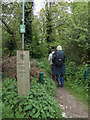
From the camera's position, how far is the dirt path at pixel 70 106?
3.16 m

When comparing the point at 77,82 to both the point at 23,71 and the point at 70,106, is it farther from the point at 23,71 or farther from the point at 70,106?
the point at 23,71

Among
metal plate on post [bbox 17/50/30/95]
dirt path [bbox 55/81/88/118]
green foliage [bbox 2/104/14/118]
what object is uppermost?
metal plate on post [bbox 17/50/30/95]

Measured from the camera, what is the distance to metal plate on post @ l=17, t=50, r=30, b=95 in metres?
3.05

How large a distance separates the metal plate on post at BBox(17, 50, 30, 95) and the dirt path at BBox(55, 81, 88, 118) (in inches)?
53.2

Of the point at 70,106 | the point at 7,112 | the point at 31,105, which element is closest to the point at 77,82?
the point at 70,106

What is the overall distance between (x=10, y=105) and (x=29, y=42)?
6.03 metres

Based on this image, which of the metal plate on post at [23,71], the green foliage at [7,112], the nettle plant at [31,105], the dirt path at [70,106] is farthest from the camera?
the dirt path at [70,106]

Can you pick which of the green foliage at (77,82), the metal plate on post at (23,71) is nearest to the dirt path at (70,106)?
the green foliage at (77,82)

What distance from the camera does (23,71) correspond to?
3.10 metres

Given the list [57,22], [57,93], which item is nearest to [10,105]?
[57,93]

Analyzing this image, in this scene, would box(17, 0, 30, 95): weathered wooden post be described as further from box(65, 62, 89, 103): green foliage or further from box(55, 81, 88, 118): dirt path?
box(65, 62, 89, 103): green foliage

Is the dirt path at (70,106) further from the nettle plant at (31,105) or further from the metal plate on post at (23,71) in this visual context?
the metal plate on post at (23,71)

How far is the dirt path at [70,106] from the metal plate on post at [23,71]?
135 centimetres

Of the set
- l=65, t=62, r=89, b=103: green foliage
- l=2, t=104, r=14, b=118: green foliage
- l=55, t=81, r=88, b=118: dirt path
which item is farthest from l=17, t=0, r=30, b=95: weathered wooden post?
l=65, t=62, r=89, b=103: green foliage
